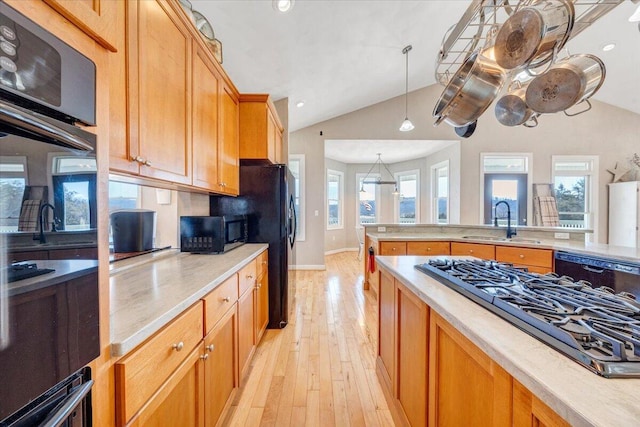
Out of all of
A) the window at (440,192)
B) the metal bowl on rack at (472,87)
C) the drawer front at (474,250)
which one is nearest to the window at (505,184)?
the window at (440,192)

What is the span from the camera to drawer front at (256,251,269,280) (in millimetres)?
2305

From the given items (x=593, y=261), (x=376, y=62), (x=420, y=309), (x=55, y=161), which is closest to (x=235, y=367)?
Result: (x=420, y=309)

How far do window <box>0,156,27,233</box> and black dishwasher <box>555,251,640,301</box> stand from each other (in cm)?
328

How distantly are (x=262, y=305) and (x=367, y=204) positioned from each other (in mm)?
5907

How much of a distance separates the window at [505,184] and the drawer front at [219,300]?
5225 mm

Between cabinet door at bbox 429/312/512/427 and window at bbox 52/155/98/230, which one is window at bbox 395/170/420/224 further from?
window at bbox 52/155/98/230

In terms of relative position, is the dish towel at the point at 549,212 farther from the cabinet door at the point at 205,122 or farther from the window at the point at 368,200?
the cabinet door at the point at 205,122

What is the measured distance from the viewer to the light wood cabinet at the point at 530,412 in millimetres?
520

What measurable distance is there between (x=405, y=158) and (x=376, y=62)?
388 centimetres

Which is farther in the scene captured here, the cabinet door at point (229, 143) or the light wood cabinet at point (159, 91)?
the cabinet door at point (229, 143)

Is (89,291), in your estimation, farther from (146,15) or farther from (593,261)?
(593,261)

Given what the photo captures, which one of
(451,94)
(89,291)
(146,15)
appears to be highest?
(146,15)

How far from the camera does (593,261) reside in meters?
→ 2.24

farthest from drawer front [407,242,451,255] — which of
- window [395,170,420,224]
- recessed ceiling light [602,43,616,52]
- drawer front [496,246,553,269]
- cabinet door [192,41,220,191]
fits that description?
window [395,170,420,224]
